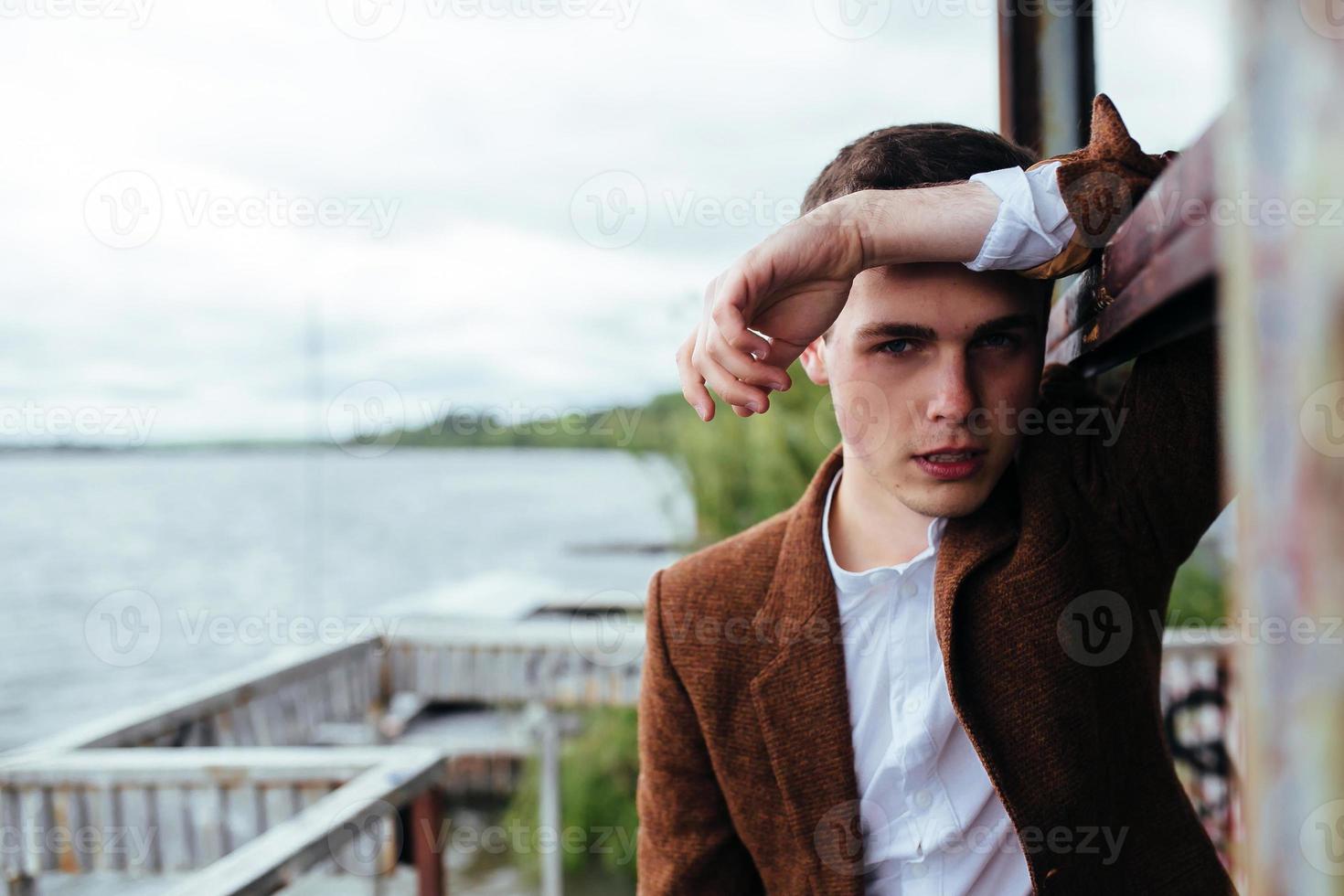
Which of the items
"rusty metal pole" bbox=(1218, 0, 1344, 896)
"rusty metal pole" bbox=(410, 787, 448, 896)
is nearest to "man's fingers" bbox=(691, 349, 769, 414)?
"rusty metal pole" bbox=(1218, 0, 1344, 896)

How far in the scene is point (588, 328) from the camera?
48.0 ft

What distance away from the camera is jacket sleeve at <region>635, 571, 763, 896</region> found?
1.55 meters

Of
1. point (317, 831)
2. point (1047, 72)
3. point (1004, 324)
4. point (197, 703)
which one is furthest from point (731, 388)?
point (197, 703)

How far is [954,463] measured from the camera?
133 cm

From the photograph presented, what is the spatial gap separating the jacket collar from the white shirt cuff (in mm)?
390

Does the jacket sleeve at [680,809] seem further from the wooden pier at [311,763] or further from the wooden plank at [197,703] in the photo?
the wooden plank at [197,703]

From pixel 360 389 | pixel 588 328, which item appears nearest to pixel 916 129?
pixel 360 389

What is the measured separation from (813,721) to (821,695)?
0.13 ft

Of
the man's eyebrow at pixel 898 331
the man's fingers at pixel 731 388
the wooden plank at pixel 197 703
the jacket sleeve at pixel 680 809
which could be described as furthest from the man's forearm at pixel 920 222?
the wooden plank at pixel 197 703

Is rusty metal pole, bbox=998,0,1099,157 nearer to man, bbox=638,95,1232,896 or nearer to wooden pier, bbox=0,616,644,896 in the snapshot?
man, bbox=638,95,1232,896

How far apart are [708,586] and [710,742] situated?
9.6 inches

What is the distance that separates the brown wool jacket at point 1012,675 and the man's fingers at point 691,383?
0.44 m

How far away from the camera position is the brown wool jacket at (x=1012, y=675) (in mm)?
1285

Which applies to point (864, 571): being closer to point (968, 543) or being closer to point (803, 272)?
point (968, 543)
